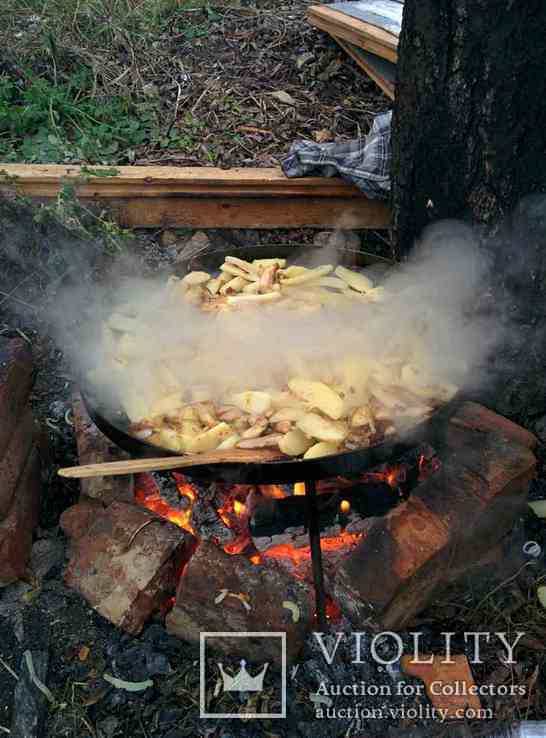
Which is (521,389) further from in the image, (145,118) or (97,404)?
(145,118)

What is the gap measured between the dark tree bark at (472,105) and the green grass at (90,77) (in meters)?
2.07

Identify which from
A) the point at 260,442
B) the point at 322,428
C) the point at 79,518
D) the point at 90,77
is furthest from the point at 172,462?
the point at 90,77

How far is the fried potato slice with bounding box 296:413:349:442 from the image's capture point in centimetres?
231

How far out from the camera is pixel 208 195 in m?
4.36

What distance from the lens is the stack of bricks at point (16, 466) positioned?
115 inches

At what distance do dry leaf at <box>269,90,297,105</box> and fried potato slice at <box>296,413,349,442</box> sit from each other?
11.4ft

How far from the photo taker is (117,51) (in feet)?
17.7

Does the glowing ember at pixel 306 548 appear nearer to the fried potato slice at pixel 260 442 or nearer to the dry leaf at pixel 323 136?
the fried potato slice at pixel 260 442

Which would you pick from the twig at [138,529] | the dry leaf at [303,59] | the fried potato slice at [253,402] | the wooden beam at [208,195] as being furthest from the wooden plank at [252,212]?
the twig at [138,529]

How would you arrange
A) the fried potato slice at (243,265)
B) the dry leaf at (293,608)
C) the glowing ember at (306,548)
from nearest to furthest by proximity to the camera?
the dry leaf at (293,608) → the glowing ember at (306,548) → the fried potato slice at (243,265)

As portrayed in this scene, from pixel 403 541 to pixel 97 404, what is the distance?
4.45ft

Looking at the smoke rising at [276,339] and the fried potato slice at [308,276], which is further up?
the fried potato slice at [308,276]

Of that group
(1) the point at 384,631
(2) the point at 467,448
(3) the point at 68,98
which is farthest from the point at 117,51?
(1) the point at 384,631

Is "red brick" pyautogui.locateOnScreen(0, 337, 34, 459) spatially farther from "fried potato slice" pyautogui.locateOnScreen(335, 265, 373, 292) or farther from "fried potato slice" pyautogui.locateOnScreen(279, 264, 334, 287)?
"fried potato slice" pyautogui.locateOnScreen(335, 265, 373, 292)
